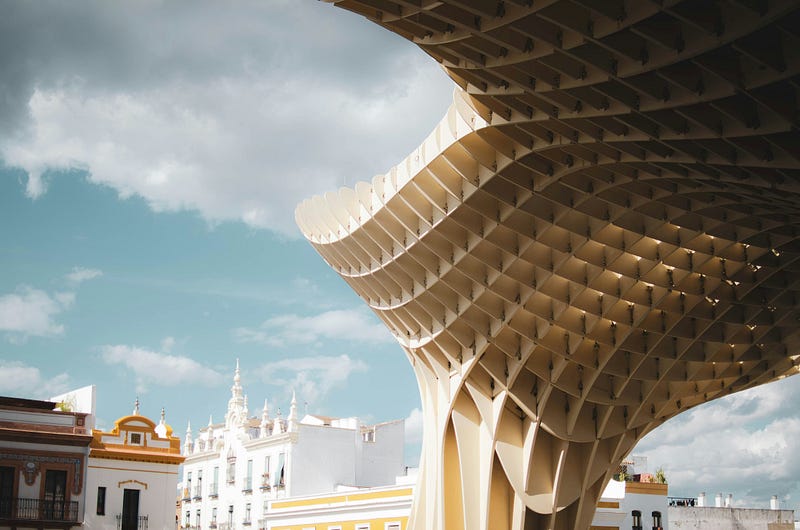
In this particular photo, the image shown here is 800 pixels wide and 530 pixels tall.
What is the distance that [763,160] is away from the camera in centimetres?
1839

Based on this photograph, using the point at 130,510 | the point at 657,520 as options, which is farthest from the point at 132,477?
the point at 657,520

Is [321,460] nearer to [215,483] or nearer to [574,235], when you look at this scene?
[215,483]

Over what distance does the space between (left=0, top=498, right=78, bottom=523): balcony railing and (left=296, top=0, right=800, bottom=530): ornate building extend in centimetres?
1377

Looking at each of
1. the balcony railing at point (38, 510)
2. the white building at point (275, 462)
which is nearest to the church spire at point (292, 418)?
the white building at point (275, 462)

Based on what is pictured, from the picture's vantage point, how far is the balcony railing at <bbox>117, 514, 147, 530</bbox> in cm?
4006

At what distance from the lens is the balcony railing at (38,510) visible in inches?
1436

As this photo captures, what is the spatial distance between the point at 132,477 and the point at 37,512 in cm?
474

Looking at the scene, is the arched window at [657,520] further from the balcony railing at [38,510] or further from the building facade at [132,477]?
the balcony railing at [38,510]

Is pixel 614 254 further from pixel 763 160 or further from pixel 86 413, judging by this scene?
pixel 86 413

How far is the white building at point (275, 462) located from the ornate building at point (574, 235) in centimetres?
2128

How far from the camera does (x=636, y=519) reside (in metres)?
48.4

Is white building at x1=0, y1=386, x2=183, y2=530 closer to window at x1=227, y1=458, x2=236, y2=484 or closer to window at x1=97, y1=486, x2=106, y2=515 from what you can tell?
window at x1=97, y1=486, x2=106, y2=515

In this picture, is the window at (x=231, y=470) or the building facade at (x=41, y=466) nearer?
the building facade at (x=41, y=466)

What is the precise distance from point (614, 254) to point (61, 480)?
2365 centimetres
